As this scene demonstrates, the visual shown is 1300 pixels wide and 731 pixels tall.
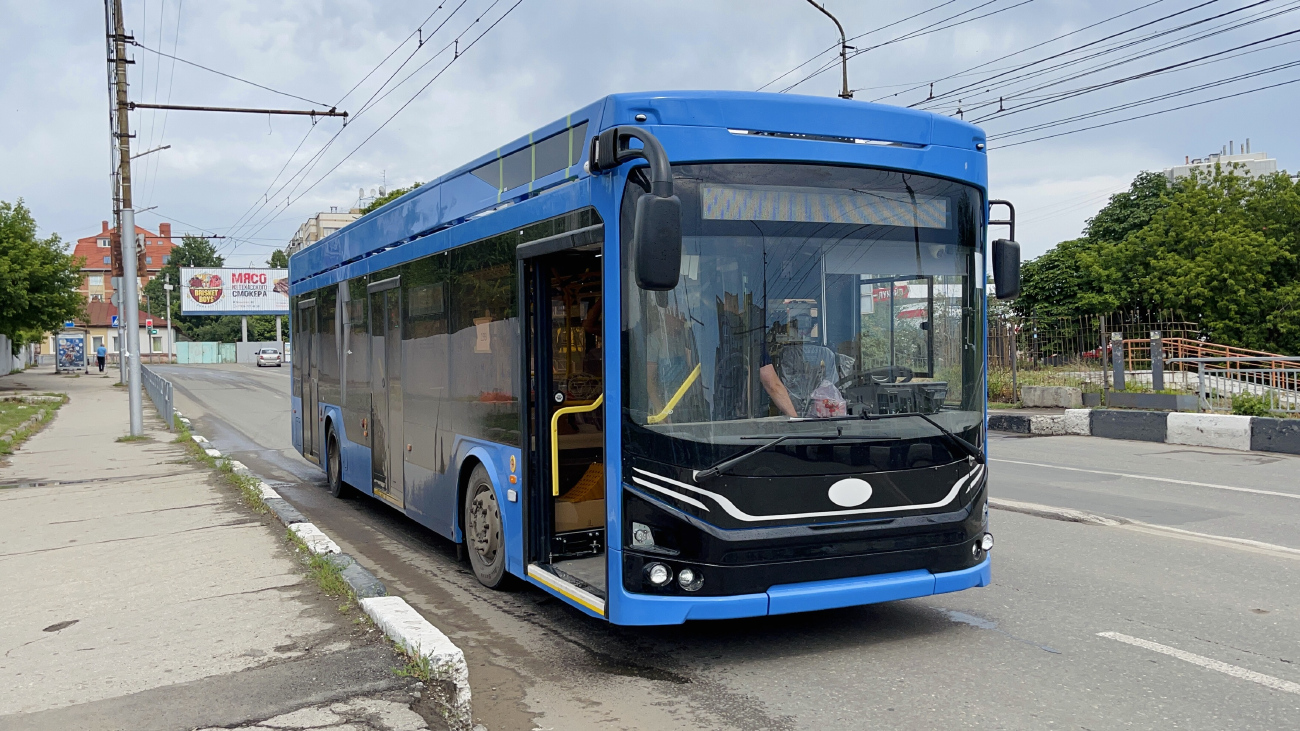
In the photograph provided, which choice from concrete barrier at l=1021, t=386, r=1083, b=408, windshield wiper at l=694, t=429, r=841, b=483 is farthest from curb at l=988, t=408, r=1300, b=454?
windshield wiper at l=694, t=429, r=841, b=483

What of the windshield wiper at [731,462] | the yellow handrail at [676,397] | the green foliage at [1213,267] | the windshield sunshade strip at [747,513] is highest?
the green foliage at [1213,267]

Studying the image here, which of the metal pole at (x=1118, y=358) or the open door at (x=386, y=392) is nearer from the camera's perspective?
the open door at (x=386, y=392)

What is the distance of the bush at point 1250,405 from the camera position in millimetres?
15758

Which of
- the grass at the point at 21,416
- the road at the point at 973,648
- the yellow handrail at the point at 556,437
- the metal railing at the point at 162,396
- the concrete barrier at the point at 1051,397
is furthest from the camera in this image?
the metal railing at the point at 162,396

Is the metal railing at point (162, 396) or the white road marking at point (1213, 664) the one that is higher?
the metal railing at point (162, 396)

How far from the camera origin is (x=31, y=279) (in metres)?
37.3

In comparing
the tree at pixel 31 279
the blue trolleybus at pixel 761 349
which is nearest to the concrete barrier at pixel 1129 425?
the blue trolleybus at pixel 761 349

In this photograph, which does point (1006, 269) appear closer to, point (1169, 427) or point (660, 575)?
point (660, 575)

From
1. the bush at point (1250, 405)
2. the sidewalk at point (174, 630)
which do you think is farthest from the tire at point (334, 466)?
the bush at point (1250, 405)

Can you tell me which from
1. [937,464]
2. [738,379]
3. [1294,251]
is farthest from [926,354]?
[1294,251]

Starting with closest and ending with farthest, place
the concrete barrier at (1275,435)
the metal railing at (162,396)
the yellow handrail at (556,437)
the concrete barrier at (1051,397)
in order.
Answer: the yellow handrail at (556,437) → the concrete barrier at (1275,435) → the concrete barrier at (1051,397) → the metal railing at (162,396)

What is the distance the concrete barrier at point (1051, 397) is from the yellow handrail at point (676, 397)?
17.6 m

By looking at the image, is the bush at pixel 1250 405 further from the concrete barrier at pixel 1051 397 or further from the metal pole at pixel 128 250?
the metal pole at pixel 128 250

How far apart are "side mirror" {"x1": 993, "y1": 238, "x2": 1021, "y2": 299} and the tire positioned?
25.3 ft
